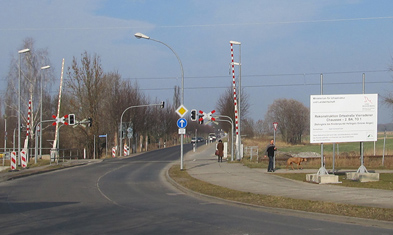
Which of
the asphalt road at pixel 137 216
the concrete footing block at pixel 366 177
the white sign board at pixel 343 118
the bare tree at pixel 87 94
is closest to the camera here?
the asphalt road at pixel 137 216

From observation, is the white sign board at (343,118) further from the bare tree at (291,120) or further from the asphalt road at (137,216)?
the bare tree at (291,120)

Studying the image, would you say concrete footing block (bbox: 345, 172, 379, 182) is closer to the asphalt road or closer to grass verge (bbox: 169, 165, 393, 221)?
grass verge (bbox: 169, 165, 393, 221)

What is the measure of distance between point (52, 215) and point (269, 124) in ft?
209

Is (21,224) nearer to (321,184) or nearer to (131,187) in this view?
(131,187)

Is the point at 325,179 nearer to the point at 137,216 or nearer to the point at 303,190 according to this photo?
the point at 303,190

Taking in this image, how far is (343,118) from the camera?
19.0m

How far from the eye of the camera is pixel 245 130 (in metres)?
70.2

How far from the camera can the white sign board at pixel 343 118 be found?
18.8 m

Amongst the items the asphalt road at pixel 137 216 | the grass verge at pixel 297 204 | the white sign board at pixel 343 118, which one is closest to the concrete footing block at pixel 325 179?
the white sign board at pixel 343 118

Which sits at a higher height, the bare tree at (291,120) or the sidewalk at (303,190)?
the bare tree at (291,120)

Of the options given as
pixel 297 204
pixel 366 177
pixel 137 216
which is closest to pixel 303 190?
pixel 297 204

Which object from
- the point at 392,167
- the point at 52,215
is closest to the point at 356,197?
the point at 52,215

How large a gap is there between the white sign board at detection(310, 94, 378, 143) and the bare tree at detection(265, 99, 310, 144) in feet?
140

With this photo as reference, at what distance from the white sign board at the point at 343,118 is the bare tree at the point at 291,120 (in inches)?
1674
